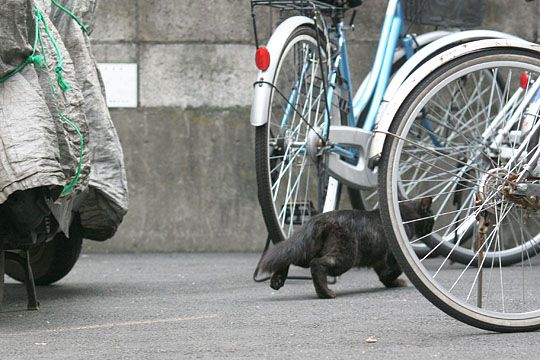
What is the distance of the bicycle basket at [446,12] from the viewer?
264 inches

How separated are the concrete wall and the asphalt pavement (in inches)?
45.7

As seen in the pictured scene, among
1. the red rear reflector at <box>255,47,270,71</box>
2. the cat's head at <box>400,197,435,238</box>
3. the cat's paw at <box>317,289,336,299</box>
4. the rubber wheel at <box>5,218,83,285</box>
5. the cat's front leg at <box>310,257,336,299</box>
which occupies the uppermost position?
the red rear reflector at <box>255,47,270,71</box>

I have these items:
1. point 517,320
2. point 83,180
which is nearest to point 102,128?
point 83,180

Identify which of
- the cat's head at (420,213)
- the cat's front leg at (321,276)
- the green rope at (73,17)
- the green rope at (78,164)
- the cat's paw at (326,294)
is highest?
the green rope at (73,17)

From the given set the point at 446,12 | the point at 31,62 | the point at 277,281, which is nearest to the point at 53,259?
the point at 277,281

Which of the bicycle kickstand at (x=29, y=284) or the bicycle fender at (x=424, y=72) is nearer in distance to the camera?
the bicycle fender at (x=424, y=72)

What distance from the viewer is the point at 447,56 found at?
13.5 feet

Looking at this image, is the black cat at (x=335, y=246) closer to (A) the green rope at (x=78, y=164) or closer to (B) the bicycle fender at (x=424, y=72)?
(A) the green rope at (x=78, y=164)

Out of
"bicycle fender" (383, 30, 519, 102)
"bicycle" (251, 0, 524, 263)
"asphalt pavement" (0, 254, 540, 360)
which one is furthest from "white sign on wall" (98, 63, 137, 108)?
"bicycle fender" (383, 30, 519, 102)

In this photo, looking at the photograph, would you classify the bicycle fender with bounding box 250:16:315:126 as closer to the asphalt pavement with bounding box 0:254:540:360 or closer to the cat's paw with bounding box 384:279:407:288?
the asphalt pavement with bounding box 0:254:540:360

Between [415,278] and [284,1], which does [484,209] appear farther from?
[284,1]

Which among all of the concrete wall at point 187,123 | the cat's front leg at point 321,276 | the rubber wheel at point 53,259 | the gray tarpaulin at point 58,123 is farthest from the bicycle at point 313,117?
the concrete wall at point 187,123

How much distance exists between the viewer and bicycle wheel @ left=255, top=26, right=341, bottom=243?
5.91m

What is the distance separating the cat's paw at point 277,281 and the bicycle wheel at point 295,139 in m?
0.43
